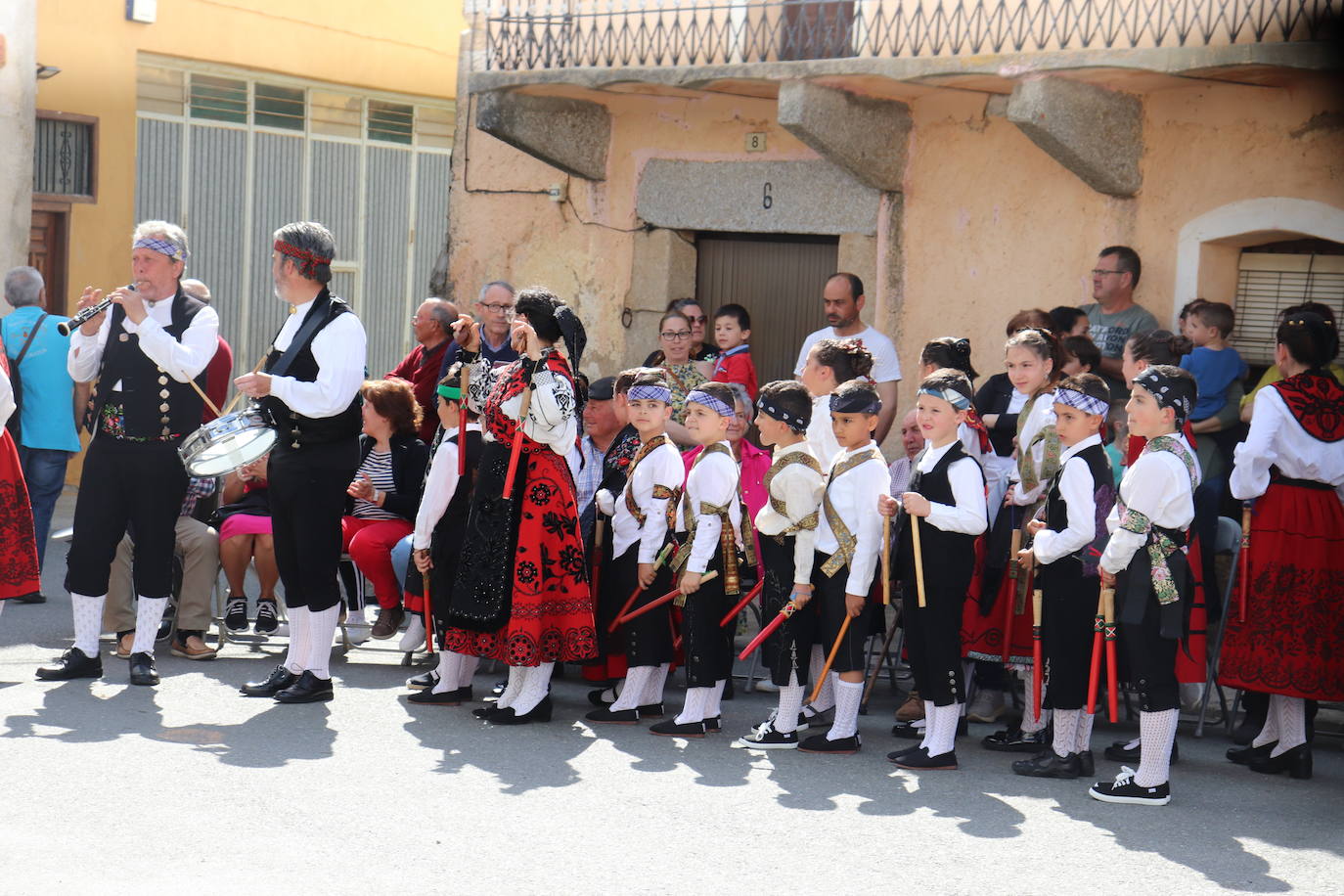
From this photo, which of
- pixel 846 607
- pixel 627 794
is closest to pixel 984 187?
pixel 846 607

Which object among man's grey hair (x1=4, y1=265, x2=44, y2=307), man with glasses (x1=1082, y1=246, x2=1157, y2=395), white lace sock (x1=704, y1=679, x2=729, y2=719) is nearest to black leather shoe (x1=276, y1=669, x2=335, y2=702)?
white lace sock (x1=704, y1=679, x2=729, y2=719)

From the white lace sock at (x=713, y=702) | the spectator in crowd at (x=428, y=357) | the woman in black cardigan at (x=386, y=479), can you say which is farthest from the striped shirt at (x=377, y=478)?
the white lace sock at (x=713, y=702)

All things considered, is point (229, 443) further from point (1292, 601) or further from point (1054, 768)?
point (1292, 601)

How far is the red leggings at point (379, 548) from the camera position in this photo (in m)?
7.87

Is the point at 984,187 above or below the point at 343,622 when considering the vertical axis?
above

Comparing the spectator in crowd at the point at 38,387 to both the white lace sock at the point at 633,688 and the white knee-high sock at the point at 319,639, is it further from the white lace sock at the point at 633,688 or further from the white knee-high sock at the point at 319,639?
the white lace sock at the point at 633,688

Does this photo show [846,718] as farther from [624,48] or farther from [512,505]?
[624,48]

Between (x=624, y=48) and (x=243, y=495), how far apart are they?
388 centimetres

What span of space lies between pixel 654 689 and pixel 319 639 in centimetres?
138

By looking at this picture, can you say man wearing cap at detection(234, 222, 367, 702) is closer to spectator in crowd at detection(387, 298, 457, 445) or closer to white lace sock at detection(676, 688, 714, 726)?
white lace sock at detection(676, 688, 714, 726)

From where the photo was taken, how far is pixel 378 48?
16.5m

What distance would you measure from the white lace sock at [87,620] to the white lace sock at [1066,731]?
155 inches

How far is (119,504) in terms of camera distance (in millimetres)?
7039

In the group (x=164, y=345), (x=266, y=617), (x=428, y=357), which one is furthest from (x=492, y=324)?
(x=164, y=345)
